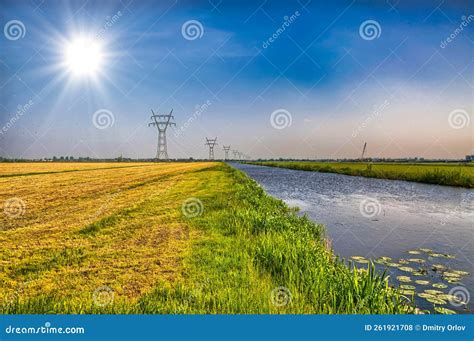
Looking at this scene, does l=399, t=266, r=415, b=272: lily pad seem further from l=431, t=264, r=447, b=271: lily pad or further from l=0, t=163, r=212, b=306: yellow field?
l=0, t=163, r=212, b=306: yellow field

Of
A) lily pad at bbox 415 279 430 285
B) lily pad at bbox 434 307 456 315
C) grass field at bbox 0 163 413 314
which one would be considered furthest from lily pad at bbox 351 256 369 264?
lily pad at bbox 434 307 456 315

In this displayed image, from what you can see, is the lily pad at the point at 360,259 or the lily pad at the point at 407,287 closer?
the lily pad at the point at 407,287

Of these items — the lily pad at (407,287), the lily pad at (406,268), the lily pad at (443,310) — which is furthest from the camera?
the lily pad at (406,268)

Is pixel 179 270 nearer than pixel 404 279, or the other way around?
pixel 179 270

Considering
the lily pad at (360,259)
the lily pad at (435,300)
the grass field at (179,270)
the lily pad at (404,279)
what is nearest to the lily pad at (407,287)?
the lily pad at (404,279)

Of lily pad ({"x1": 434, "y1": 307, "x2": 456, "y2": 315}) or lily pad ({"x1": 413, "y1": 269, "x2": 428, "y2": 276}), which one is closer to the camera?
lily pad ({"x1": 434, "y1": 307, "x2": 456, "y2": 315})

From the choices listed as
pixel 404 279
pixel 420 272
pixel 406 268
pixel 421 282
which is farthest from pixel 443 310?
pixel 406 268

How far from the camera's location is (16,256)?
306 inches

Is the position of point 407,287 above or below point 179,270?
below

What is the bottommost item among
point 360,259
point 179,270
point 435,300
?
point 435,300

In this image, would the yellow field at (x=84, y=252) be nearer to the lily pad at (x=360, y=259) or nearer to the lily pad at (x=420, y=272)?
the lily pad at (x=360, y=259)

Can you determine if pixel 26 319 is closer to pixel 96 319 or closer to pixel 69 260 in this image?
pixel 96 319

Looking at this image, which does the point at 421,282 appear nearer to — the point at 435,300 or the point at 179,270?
the point at 435,300

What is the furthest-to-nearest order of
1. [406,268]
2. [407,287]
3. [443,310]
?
[406,268] < [407,287] < [443,310]
